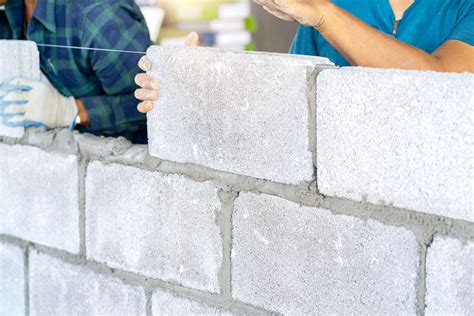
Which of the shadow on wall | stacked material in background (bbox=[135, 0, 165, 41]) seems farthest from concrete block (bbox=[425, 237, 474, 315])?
the shadow on wall

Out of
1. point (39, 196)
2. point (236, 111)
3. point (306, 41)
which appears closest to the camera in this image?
point (236, 111)

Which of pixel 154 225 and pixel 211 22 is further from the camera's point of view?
pixel 211 22

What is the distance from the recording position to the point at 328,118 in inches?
68.2

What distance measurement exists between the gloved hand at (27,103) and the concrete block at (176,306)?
72cm

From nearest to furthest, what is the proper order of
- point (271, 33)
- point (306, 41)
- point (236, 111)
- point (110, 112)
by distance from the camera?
point (236, 111), point (306, 41), point (110, 112), point (271, 33)

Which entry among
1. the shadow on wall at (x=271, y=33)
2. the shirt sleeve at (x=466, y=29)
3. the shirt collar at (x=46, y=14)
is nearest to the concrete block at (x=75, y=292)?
the shirt collar at (x=46, y=14)

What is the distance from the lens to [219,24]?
579 cm

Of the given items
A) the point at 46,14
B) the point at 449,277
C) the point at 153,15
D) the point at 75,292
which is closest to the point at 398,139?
the point at 449,277

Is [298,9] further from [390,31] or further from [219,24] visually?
[219,24]

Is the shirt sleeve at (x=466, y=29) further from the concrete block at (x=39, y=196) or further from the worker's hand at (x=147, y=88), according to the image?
the concrete block at (x=39, y=196)

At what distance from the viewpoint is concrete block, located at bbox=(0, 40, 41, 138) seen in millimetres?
2471

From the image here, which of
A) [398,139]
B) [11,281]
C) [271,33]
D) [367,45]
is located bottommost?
[11,281]

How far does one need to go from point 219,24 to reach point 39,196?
3.52 meters

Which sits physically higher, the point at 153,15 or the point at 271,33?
the point at 153,15
